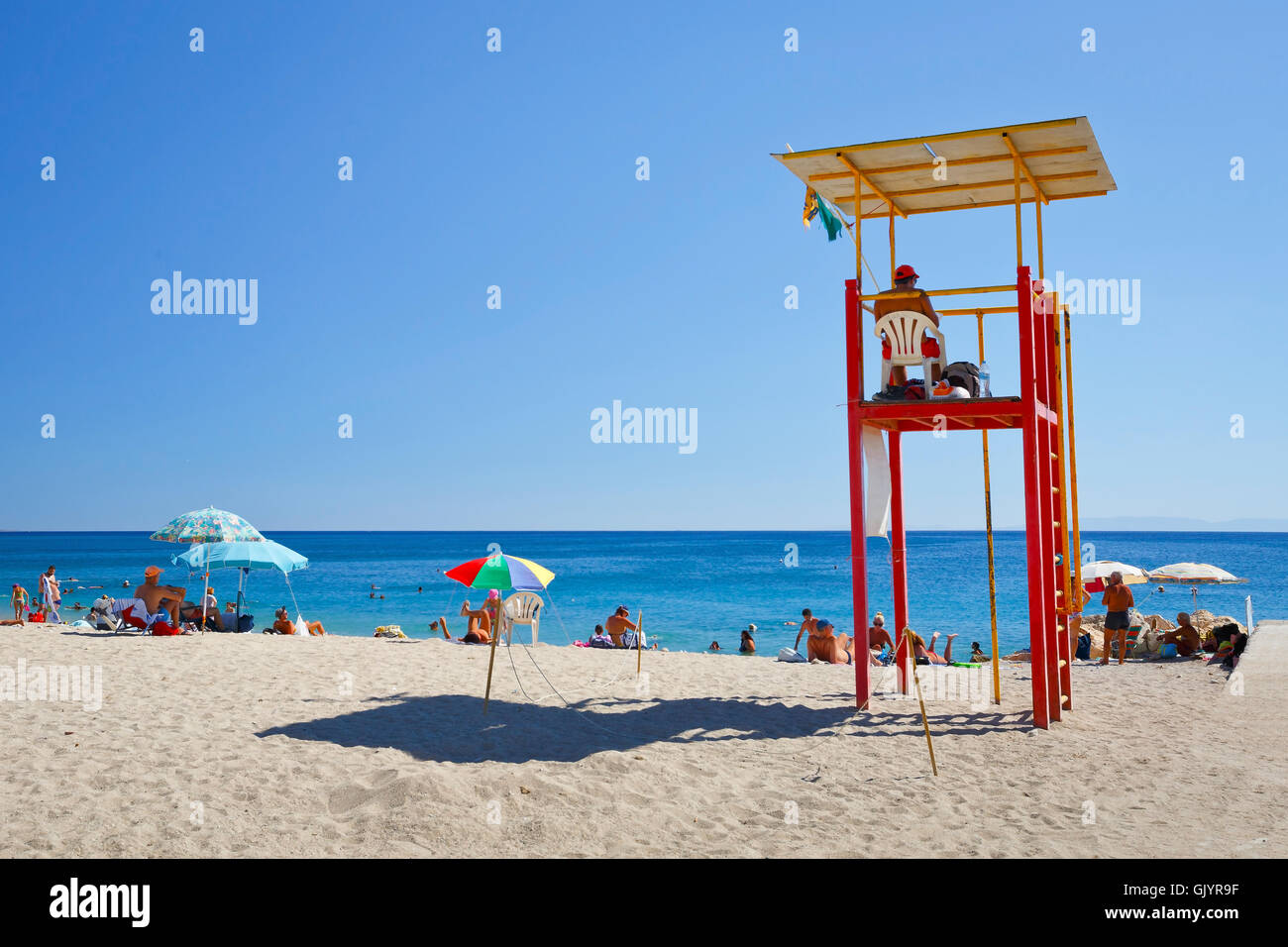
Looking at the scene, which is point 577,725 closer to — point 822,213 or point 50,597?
point 822,213

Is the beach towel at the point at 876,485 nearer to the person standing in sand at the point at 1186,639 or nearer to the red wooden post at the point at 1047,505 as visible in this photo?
the red wooden post at the point at 1047,505

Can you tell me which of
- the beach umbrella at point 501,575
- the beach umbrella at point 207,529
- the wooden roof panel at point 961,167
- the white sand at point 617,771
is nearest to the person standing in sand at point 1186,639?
the white sand at point 617,771

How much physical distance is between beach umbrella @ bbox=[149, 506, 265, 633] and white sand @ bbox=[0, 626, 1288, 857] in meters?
4.42

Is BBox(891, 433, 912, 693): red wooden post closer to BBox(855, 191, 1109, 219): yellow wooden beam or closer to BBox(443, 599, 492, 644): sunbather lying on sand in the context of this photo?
BBox(855, 191, 1109, 219): yellow wooden beam

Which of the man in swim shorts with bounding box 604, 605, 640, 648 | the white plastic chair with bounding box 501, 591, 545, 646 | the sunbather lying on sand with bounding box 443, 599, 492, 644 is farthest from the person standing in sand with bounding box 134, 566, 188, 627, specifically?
the man in swim shorts with bounding box 604, 605, 640, 648

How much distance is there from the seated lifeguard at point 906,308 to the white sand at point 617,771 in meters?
3.60

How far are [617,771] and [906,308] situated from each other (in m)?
5.45

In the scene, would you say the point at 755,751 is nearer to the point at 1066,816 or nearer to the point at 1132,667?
the point at 1066,816

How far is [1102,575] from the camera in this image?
61.2ft

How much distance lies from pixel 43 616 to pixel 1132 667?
24363 millimetres

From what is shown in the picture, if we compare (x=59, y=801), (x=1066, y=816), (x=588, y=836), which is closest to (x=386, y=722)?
(x=59, y=801)

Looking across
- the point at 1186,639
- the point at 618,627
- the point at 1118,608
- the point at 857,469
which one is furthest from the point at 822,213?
the point at 618,627
